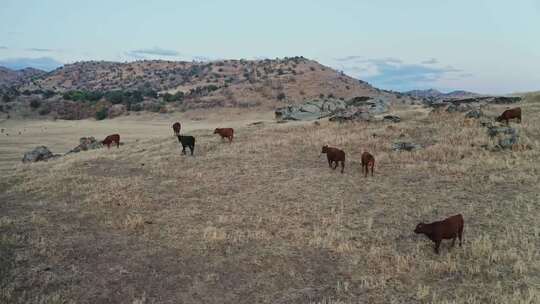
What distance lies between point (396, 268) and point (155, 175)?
525 inches

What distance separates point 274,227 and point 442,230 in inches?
188

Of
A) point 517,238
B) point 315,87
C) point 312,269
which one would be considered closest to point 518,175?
point 517,238

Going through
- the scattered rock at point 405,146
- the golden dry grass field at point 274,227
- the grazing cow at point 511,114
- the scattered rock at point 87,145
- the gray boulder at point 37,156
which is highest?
the grazing cow at point 511,114

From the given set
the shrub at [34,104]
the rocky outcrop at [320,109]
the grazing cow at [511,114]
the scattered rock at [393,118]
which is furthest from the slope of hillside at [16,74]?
the grazing cow at [511,114]

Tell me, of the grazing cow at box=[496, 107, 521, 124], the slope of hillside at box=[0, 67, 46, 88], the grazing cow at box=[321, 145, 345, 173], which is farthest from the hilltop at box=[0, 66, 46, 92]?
the grazing cow at box=[496, 107, 521, 124]

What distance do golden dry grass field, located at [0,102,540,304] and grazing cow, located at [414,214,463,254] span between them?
42cm

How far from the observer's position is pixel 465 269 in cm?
1102

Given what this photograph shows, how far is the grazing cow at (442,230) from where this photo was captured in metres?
12.0

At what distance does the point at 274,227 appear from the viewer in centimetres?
1416

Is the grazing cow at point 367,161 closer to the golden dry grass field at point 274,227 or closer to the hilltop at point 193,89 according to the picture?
the golden dry grass field at point 274,227

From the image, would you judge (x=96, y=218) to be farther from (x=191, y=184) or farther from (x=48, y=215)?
(x=191, y=184)

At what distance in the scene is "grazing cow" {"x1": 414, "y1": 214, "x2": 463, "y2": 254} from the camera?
12.0 metres

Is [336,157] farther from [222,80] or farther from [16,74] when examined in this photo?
[16,74]

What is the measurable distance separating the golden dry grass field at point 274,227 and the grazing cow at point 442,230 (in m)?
0.42
